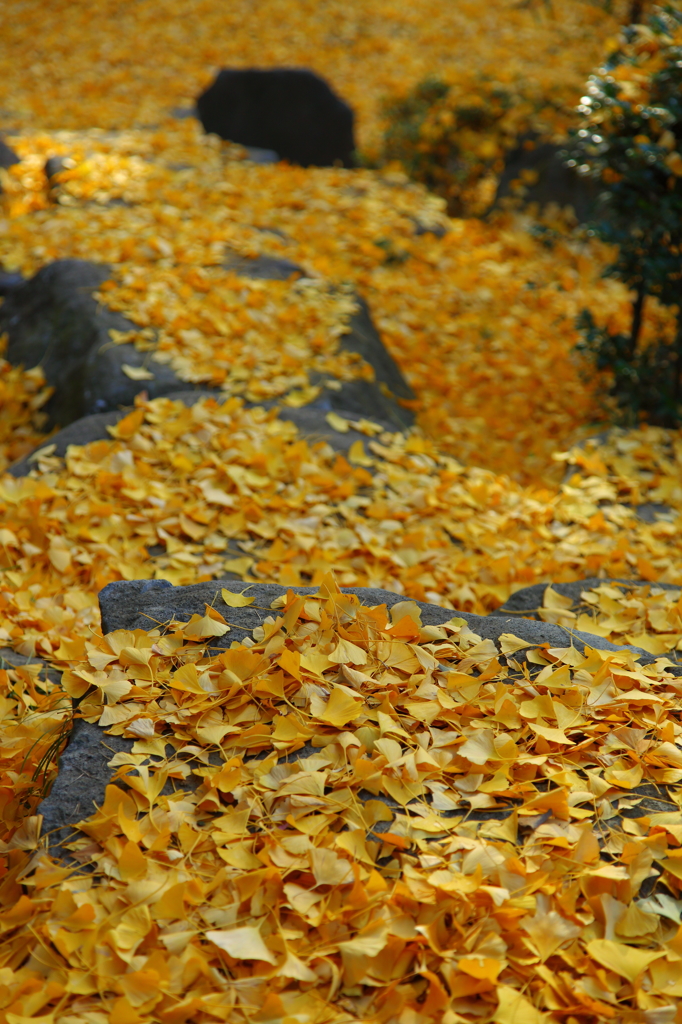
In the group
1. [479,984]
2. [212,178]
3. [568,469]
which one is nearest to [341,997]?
[479,984]

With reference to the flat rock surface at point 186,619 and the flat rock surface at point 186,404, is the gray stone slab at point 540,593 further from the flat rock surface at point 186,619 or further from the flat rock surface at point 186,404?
the flat rock surface at point 186,404

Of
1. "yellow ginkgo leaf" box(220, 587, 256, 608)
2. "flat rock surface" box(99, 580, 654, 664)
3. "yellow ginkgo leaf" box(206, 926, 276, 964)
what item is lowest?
"yellow ginkgo leaf" box(206, 926, 276, 964)

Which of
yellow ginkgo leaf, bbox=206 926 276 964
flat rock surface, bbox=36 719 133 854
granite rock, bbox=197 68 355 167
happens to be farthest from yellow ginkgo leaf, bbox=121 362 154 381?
granite rock, bbox=197 68 355 167

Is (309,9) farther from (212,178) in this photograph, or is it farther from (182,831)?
(182,831)

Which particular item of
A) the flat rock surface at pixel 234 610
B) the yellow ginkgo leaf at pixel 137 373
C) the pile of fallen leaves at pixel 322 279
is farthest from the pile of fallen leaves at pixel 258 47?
the flat rock surface at pixel 234 610

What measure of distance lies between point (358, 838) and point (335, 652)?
1.18 feet

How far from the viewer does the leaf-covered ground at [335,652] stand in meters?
1.02

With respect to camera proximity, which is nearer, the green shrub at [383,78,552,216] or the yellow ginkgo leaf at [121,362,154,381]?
the yellow ginkgo leaf at [121,362,154,381]

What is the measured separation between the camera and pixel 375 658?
1443 mm

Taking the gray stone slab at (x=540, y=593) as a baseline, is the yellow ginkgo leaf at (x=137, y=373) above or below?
above

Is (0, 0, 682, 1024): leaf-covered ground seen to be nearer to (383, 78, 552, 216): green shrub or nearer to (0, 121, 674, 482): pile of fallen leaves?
(0, 121, 674, 482): pile of fallen leaves

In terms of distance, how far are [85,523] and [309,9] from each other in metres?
9.47

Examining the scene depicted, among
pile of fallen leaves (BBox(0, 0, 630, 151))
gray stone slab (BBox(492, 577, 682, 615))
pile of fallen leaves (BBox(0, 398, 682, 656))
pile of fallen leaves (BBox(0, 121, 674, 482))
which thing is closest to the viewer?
gray stone slab (BBox(492, 577, 682, 615))

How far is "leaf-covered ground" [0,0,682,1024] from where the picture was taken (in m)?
1.02
